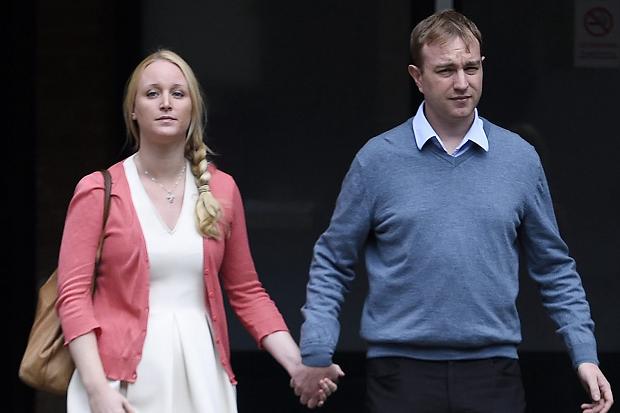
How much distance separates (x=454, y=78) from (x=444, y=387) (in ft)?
3.05

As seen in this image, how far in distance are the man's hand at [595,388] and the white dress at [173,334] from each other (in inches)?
44.2

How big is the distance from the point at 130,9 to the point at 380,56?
1234 mm

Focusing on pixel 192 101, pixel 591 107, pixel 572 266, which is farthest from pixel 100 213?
pixel 591 107

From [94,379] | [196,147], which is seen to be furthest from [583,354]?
[94,379]

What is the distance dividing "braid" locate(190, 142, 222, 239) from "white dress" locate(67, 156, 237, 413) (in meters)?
0.03

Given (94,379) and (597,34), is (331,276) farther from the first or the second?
(597,34)

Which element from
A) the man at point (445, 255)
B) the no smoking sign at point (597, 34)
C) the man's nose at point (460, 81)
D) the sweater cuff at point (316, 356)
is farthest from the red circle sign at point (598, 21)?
the sweater cuff at point (316, 356)

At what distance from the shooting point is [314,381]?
459 centimetres

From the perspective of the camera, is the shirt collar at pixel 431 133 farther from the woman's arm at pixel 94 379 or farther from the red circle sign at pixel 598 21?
the red circle sign at pixel 598 21

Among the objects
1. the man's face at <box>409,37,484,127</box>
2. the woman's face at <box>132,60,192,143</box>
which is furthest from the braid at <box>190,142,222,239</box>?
the man's face at <box>409,37,484,127</box>

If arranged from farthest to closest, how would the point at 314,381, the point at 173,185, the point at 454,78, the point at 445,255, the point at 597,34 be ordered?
the point at 597,34 → the point at 173,185 → the point at 314,381 → the point at 454,78 → the point at 445,255

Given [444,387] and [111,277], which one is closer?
[444,387]

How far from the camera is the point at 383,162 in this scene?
4.53m

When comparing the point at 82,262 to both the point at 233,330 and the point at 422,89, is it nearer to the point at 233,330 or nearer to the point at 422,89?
the point at 422,89
